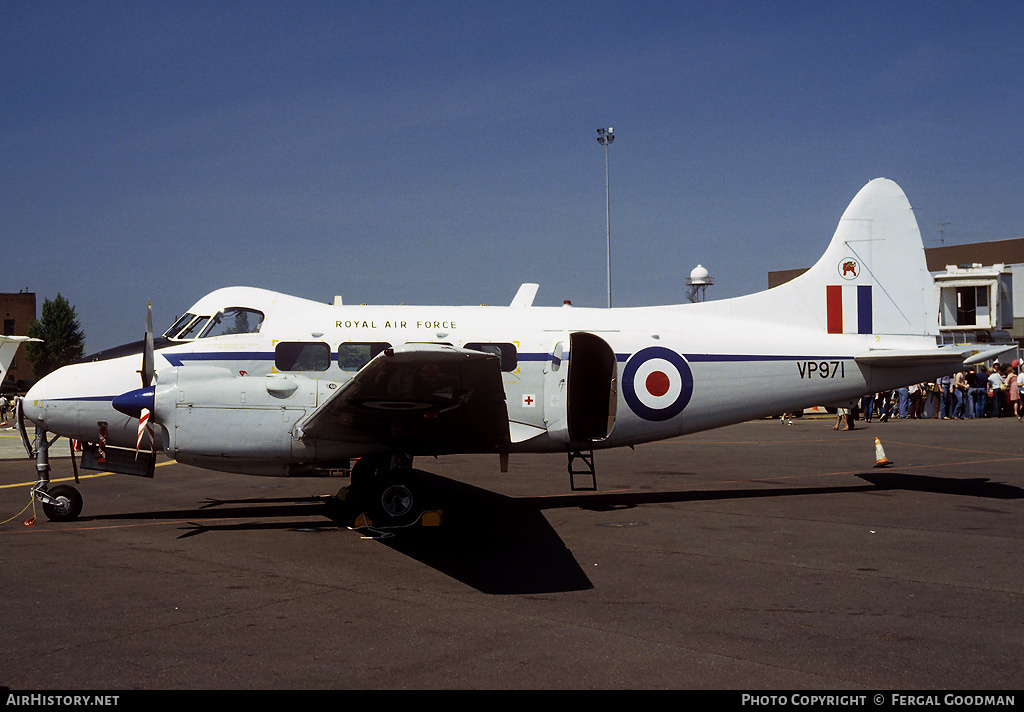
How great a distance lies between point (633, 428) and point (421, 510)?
3.72 meters

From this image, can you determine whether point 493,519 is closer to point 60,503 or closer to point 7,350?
point 60,503

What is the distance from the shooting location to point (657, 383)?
12188 mm

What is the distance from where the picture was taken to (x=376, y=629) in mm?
6203

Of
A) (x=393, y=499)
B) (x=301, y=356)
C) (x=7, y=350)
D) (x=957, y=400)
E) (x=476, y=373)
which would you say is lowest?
(x=393, y=499)

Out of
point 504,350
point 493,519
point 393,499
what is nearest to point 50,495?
point 393,499

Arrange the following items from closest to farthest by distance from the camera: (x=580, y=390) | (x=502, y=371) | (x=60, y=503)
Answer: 1. (x=60, y=503)
2. (x=502, y=371)
3. (x=580, y=390)

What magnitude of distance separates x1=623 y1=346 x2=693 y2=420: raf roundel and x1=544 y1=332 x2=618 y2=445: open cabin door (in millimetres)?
320

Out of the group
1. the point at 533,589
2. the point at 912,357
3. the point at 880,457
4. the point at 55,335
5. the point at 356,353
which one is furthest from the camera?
the point at 55,335

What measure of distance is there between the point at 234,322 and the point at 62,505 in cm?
331

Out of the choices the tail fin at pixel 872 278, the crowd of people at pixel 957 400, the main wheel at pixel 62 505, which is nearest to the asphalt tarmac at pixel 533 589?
the main wheel at pixel 62 505

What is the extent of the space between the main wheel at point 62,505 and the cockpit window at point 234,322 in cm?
273

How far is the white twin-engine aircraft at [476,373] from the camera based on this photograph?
392 inches

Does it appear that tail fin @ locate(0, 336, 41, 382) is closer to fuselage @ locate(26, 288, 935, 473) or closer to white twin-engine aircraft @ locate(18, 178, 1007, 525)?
white twin-engine aircraft @ locate(18, 178, 1007, 525)

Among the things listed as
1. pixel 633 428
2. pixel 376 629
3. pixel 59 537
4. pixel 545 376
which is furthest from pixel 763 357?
pixel 59 537
